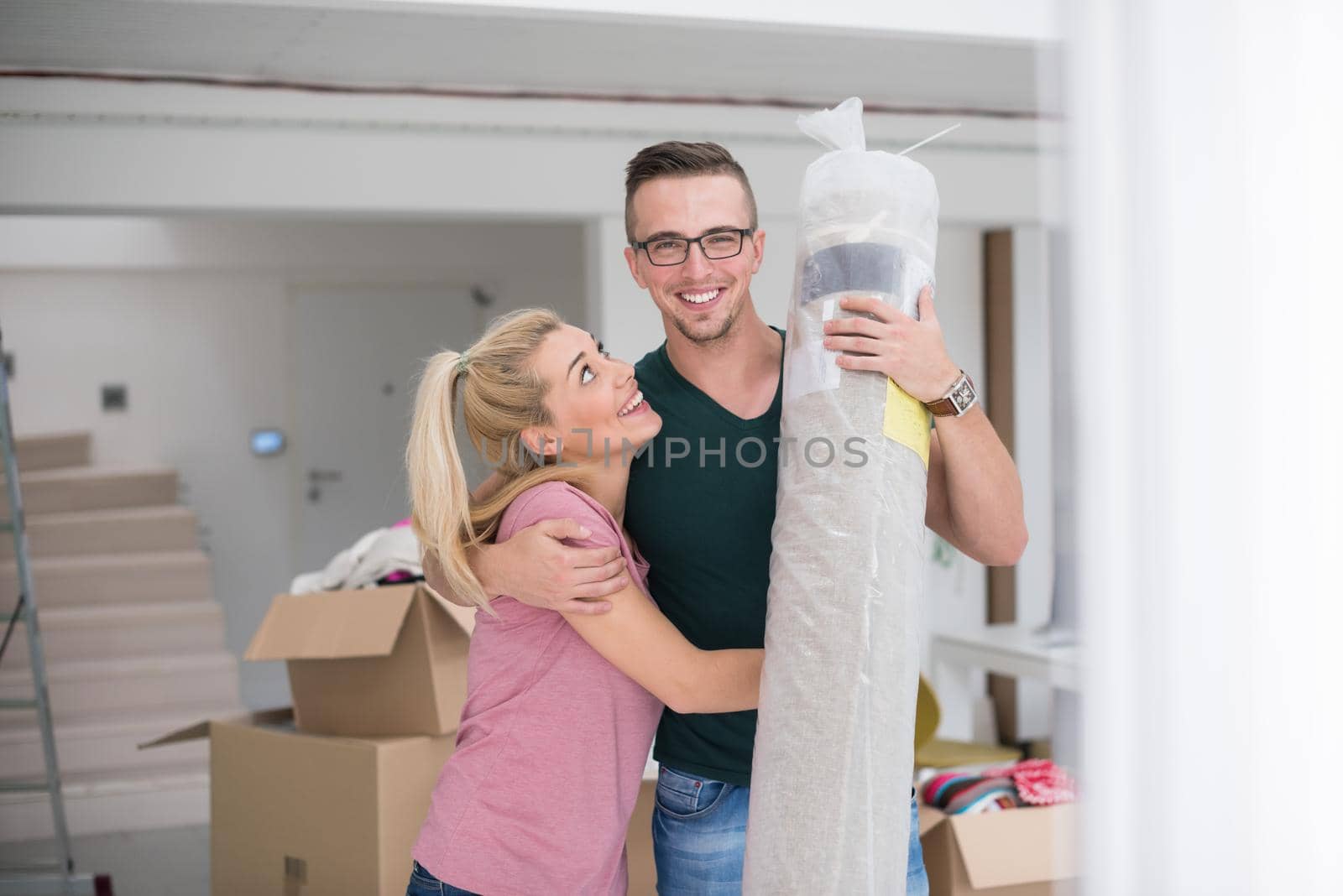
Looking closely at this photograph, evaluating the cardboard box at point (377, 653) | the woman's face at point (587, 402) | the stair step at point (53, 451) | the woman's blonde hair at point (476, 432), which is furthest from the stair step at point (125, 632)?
the woman's face at point (587, 402)

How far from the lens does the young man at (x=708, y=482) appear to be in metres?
1.64

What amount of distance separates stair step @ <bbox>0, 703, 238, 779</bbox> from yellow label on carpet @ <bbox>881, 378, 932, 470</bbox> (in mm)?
3979

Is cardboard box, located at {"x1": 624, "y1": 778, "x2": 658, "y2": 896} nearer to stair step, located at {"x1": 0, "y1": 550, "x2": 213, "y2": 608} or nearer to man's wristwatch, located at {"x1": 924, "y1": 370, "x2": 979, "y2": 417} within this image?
man's wristwatch, located at {"x1": 924, "y1": 370, "x2": 979, "y2": 417}

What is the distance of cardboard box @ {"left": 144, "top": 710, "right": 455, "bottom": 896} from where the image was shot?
7.98 ft

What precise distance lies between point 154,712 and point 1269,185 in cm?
489

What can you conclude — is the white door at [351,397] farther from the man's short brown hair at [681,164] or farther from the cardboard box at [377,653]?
the man's short brown hair at [681,164]

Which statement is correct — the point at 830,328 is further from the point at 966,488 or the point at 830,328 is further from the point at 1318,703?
the point at 1318,703

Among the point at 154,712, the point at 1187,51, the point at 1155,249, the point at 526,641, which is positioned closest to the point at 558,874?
the point at 526,641

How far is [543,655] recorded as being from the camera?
150cm

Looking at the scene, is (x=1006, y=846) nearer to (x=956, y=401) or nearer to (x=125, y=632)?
(x=956, y=401)

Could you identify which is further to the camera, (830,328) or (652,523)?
(652,523)

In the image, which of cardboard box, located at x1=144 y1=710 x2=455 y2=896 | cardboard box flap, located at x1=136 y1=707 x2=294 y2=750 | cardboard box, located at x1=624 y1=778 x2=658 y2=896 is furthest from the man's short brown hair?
cardboard box flap, located at x1=136 y1=707 x2=294 y2=750

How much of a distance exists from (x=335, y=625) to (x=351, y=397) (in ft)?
14.9

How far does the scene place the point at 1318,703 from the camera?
1082 millimetres
